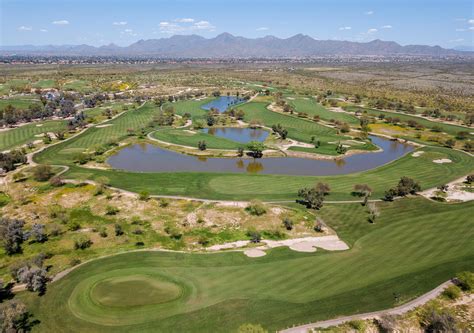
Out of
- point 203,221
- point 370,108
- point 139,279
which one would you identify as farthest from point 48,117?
point 370,108

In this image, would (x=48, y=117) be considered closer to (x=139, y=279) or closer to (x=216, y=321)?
(x=139, y=279)

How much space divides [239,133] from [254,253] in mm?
89748

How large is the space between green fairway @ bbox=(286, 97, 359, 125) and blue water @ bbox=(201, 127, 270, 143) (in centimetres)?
3836

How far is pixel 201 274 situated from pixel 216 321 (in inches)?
370

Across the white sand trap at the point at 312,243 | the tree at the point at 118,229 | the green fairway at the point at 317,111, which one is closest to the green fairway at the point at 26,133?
the tree at the point at 118,229

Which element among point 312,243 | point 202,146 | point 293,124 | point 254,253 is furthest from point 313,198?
point 293,124

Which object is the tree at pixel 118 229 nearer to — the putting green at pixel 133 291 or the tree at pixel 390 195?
the putting green at pixel 133 291

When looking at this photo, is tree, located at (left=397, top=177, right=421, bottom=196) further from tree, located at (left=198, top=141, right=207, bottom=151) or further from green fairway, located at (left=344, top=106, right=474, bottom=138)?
green fairway, located at (left=344, top=106, right=474, bottom=138)

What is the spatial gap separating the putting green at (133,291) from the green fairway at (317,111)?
415 feet

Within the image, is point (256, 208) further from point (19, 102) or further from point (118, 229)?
point (19, 102)

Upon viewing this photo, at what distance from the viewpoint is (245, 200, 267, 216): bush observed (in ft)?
209

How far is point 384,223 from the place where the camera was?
60.3m

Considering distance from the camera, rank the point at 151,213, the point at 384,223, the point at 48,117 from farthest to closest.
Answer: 1. the point at 48,117
2. the point at 151,213
3. the point at 384,223

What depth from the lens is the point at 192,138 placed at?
401 ft
